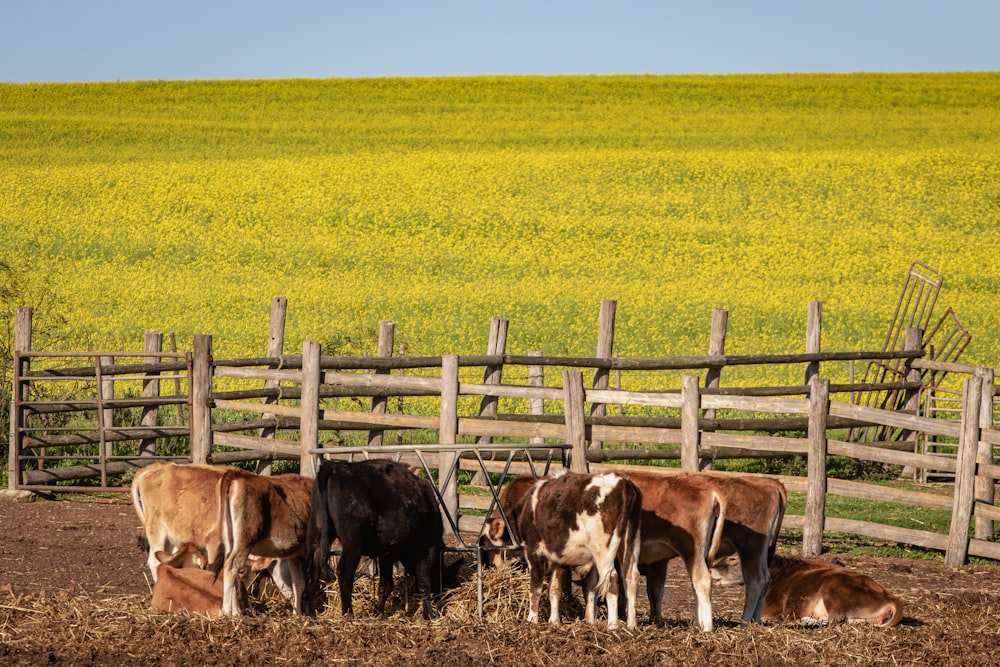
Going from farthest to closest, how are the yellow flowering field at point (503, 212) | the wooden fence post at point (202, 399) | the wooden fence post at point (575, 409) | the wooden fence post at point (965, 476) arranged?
the yellow flowering field at point (503, 212) → the wooden fence post at point (202, 399) → the wooden fence post at point (575, 409) → the wooden fence post at point (965, 476)

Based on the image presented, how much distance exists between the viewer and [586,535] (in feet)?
23.3

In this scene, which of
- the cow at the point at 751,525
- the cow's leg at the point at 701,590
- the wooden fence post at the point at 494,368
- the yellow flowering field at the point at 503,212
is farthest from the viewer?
the yellow flowering field at the point at 503,212

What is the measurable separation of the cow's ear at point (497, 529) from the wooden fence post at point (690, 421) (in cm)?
378

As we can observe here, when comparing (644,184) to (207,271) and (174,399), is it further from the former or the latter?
(174,399)

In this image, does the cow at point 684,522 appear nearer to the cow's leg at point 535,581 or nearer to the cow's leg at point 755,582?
the cow's leg at point 755,582

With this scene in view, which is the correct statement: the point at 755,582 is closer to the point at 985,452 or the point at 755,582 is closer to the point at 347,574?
the point at 347,574

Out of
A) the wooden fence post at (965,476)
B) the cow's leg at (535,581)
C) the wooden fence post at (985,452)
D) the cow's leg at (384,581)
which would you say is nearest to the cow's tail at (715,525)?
the cow's leg at (535,581)

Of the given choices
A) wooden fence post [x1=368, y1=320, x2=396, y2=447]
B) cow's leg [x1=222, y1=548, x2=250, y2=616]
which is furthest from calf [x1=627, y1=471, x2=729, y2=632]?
wooden fence post [x1=368, y1=320, x2=396, y2=447]

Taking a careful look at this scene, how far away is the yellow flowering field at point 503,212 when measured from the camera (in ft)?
90.7

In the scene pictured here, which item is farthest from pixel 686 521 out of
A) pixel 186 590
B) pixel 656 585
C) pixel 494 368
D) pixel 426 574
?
pixel 494 368

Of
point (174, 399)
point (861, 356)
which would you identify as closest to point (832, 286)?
point (861, 356)

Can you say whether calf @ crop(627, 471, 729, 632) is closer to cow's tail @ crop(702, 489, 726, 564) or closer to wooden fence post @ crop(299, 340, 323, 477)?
cow's tail @ crop(702, 489, 726, 564)

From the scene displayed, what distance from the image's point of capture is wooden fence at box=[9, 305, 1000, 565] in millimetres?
10617

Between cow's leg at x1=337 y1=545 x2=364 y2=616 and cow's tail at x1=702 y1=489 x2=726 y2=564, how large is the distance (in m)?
2.15
